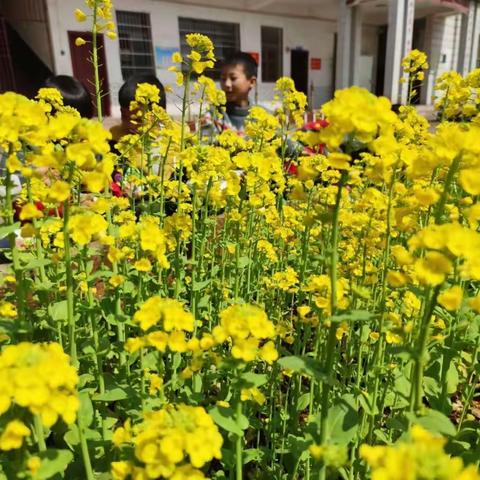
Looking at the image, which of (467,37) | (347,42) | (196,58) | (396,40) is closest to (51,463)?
(196,58)

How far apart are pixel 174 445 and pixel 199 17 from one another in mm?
14582

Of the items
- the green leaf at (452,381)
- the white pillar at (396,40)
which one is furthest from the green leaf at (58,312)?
the white pillar at (396,40)

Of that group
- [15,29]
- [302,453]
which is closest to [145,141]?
[302,453]

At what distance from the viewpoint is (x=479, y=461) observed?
5.14 feet

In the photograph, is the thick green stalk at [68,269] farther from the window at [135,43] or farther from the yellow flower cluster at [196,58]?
the window at [135,43]

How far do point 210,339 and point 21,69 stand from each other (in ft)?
41.1

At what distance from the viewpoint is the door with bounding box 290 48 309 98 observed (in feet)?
56.0

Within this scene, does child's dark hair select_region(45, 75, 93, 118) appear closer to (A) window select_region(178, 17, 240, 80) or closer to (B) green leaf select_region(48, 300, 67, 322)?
(B) green leaf select_region(48, 300, 67, 322)

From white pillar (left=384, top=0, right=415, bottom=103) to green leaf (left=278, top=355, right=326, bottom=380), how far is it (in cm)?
1464

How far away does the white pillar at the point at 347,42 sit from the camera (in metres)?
15.5

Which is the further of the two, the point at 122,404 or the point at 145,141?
the point at 145,141

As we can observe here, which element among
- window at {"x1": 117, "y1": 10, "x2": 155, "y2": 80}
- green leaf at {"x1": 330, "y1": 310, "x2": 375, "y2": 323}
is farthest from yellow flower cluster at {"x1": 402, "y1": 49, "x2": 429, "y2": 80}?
window at {"x1": 117, "y1": 10, "x2": 155, "y2": 80}

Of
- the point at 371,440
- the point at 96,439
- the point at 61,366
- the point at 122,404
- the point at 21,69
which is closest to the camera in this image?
the point at 61,366

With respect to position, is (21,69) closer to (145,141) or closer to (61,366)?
(145,141)
